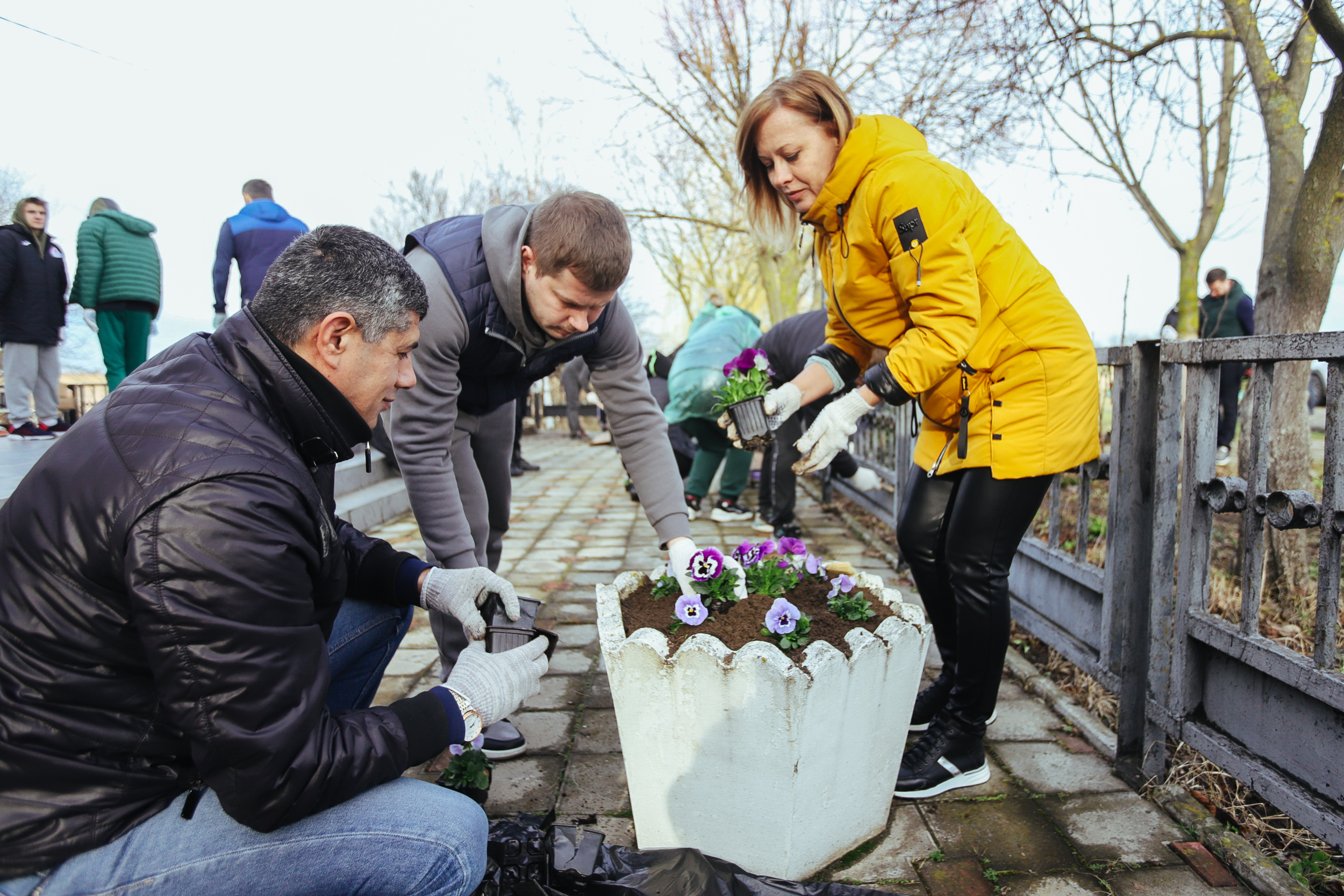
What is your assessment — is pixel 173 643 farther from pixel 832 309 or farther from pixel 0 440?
pixel 0 440

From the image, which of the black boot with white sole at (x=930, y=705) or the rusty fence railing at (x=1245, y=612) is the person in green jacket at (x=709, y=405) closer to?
the black boot with white sole at (x=930, y=705)

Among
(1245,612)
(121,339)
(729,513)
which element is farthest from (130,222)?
(1245,612)

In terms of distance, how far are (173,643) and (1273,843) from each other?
2.47 meters

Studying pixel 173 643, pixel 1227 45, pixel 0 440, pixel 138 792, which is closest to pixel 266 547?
pixel 173 643

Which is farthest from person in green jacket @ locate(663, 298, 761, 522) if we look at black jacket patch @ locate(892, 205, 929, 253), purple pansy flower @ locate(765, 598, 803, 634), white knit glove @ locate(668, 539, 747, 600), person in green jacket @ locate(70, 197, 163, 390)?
person in green jacket @ locate(70, 197, 163, 390)

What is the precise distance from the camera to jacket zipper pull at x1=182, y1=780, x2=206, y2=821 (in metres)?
1.24

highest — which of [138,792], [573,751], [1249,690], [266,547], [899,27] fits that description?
[899,27]

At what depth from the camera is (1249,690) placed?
1.97 meters

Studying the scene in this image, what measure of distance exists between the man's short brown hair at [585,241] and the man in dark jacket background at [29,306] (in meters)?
5.86

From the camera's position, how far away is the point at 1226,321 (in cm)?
814

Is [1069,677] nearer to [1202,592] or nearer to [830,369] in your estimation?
[1202,592]

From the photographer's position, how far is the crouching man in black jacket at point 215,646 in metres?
1.10

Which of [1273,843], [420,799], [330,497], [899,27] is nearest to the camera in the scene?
[420,799]

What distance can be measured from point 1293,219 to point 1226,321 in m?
5.89
